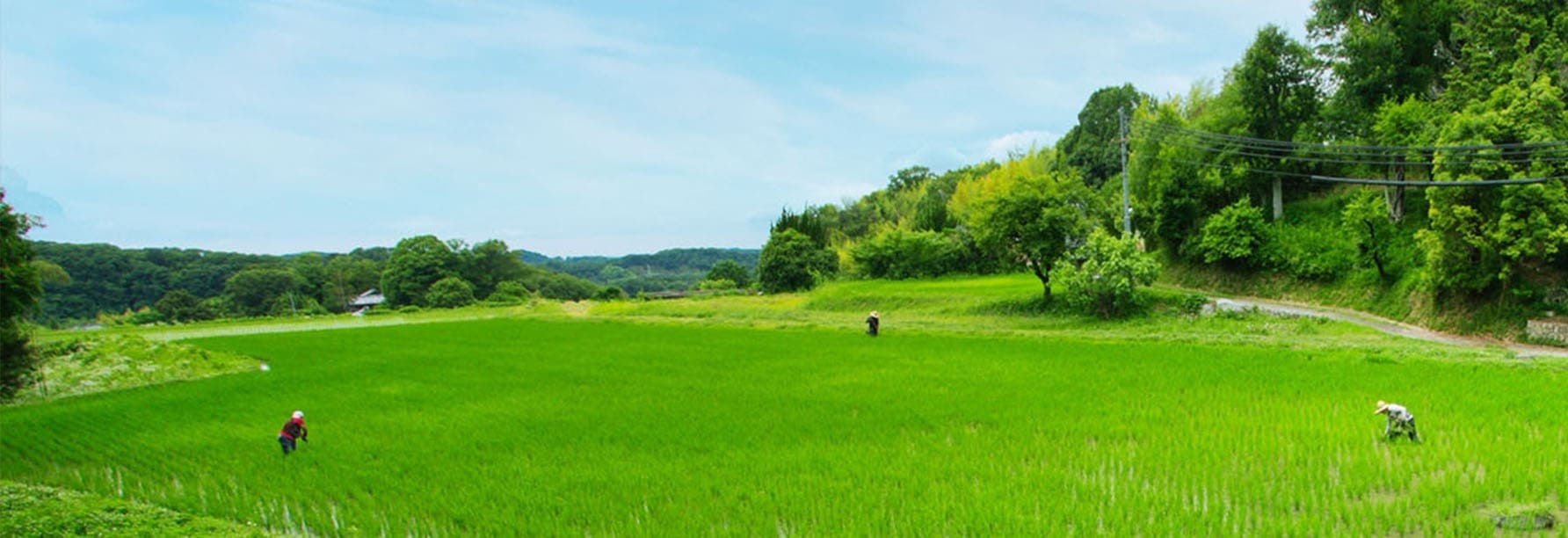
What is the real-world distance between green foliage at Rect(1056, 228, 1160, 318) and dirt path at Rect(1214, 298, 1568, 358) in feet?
6.69

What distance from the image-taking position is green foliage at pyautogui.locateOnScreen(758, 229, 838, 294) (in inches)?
1631

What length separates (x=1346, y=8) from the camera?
22.1m

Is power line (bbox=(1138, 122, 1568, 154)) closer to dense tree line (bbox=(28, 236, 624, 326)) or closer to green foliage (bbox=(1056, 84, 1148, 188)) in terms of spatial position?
green foliage (bbox=(1056, 84, 1148, 188))

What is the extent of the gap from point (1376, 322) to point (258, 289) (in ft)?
197

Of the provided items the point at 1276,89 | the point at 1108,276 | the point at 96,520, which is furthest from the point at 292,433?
the point at 1276,89

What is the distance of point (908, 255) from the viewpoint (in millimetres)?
36781

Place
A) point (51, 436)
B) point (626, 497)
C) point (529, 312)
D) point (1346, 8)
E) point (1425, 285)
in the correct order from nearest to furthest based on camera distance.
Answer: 1. point (626, 497)
2. point (51, 436)
3. point (1425, 285)
4. point (1346, 8)
5. point (529, 312)

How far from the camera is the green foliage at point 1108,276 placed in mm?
18688

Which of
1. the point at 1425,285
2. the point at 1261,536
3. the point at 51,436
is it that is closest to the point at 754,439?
the point at 1261,536

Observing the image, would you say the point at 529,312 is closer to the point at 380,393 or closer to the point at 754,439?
the point at 380,393

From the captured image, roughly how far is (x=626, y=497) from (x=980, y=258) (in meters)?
31.6

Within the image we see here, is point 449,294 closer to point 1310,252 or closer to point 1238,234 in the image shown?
point 1238,234

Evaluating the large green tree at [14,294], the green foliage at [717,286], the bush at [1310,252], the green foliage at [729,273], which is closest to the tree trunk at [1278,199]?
the bush at [1310,252]

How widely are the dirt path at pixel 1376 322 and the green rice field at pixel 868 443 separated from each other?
131 cm
